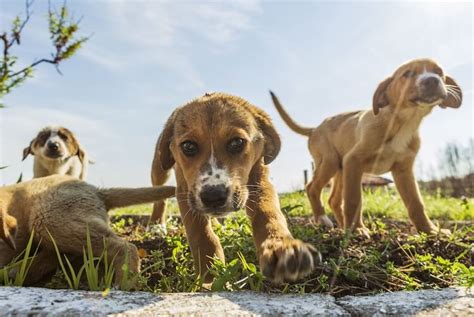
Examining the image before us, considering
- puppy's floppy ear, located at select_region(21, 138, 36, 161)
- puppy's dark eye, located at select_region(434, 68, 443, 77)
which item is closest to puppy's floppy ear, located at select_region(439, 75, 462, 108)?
puppy's dark eye, located at select_region(434, 68, 443, 77)

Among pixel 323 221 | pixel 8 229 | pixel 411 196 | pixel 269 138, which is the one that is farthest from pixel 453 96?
pixel 8 229

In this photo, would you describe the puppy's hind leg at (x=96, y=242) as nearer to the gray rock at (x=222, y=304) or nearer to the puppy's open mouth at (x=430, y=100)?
the gray rock at (x=222, y=304)

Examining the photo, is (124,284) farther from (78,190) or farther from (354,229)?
(354,229)

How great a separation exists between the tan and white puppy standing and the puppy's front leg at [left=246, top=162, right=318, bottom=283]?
5571 mm

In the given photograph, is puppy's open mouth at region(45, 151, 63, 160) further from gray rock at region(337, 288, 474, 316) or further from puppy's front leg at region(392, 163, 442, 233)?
gray rock at region(337, 288, 474, 316)

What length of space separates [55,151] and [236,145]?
5.76 metres

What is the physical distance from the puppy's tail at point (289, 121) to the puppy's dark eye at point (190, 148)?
4.66m

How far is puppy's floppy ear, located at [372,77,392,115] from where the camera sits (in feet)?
18.3

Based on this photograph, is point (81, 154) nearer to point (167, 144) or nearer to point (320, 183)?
point (320, 183)

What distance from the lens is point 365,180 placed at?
54.7 ft

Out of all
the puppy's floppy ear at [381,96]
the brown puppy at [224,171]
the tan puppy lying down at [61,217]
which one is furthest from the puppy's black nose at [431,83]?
the tan puppy lying down at [61,217]

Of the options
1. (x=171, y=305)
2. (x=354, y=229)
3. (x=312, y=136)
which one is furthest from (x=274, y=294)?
(x=312, y=136)

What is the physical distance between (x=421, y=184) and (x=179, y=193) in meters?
16.6

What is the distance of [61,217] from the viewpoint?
3547 millimetres
